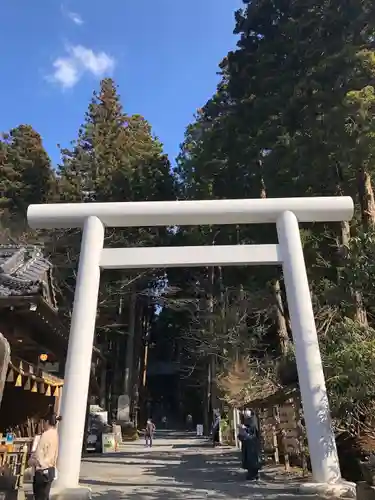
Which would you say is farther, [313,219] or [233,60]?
[233,60]

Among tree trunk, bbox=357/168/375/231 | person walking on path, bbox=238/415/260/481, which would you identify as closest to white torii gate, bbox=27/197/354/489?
tree trunk, bbox=357/168/375/231

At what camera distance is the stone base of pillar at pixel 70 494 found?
20.4 feet

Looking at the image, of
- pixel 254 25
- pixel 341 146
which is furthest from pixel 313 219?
pixel 254 25

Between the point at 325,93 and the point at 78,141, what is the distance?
2196 cm

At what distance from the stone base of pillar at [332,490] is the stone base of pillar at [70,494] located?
2909 millimetres

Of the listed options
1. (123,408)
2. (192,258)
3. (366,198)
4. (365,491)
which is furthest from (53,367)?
(123,408)

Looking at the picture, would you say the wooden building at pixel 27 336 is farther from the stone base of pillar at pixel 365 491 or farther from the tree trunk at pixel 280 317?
the tree trunk at pixel 280 317

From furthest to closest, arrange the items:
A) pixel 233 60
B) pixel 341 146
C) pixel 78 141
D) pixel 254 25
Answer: pixel 78 141, pixel 233 60, pixel 254 25, pixel 341 146

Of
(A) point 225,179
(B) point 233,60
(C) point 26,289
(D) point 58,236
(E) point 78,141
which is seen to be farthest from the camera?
(E) point 78,141

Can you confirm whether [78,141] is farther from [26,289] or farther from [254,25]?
[26,289]

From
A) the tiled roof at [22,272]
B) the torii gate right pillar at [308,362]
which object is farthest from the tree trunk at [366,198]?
the tiled roof at [22,272]

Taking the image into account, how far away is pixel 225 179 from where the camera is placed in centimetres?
2053

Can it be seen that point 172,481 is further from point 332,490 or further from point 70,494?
point 332,490

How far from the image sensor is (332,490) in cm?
622
